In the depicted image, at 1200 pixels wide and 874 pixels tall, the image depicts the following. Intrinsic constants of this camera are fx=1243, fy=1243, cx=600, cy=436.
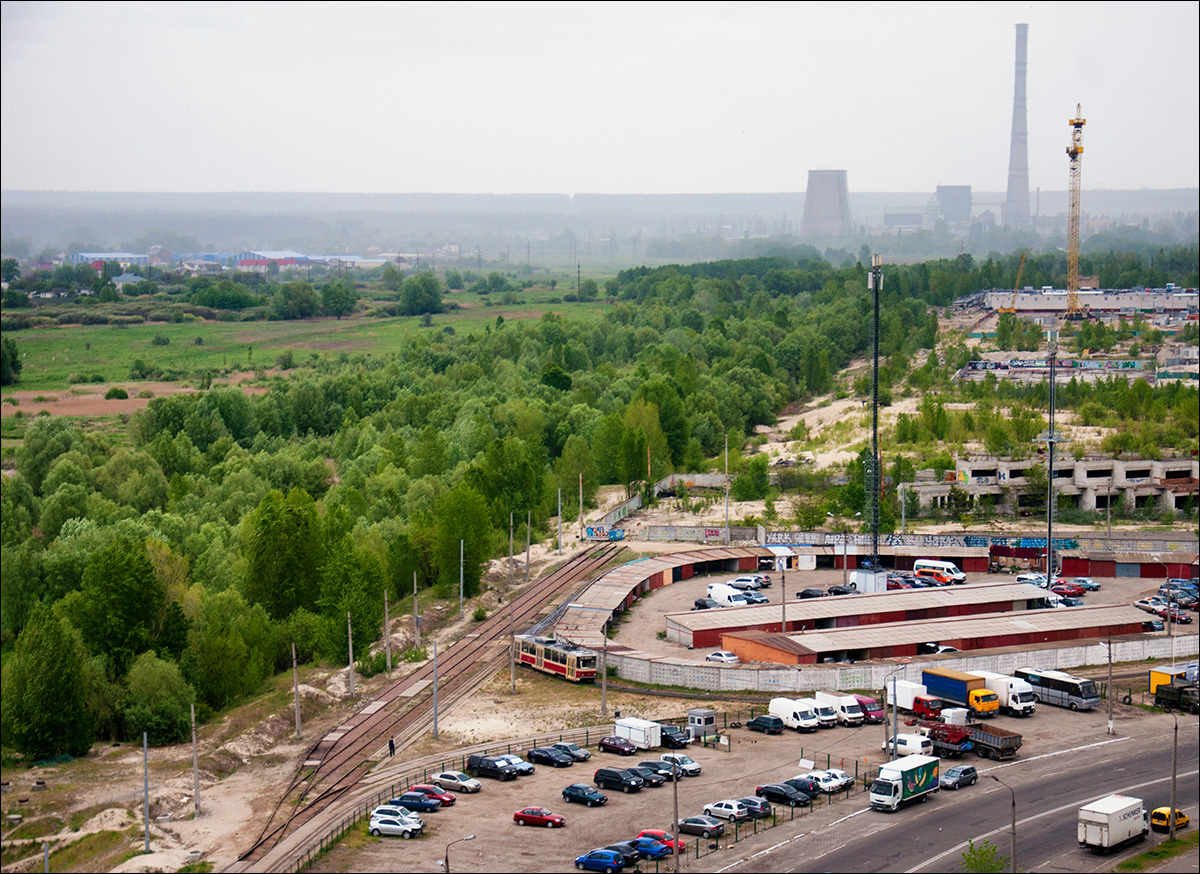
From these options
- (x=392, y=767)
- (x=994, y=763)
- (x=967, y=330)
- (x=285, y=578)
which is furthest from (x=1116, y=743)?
(x=967, y=330)

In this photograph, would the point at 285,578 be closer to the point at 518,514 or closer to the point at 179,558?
the point at 179,558

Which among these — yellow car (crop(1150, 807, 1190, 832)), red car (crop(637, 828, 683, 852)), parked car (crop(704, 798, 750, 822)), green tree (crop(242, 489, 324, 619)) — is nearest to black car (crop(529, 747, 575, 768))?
parked car (crop(704, 798, 750, 822))

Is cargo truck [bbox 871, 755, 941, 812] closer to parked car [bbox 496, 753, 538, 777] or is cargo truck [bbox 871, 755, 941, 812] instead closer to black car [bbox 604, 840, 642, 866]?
black car [bbox 604, 840, 642, 866]

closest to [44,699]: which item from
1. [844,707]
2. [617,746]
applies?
[617,746]

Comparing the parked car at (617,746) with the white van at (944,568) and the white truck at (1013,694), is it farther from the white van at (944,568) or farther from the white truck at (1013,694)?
the white van at (944,568)

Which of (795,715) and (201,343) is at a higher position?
(201,343)

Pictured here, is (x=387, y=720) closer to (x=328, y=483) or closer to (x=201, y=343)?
(x=328, y=483)

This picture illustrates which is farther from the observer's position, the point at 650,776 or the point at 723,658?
the point at 723,658
